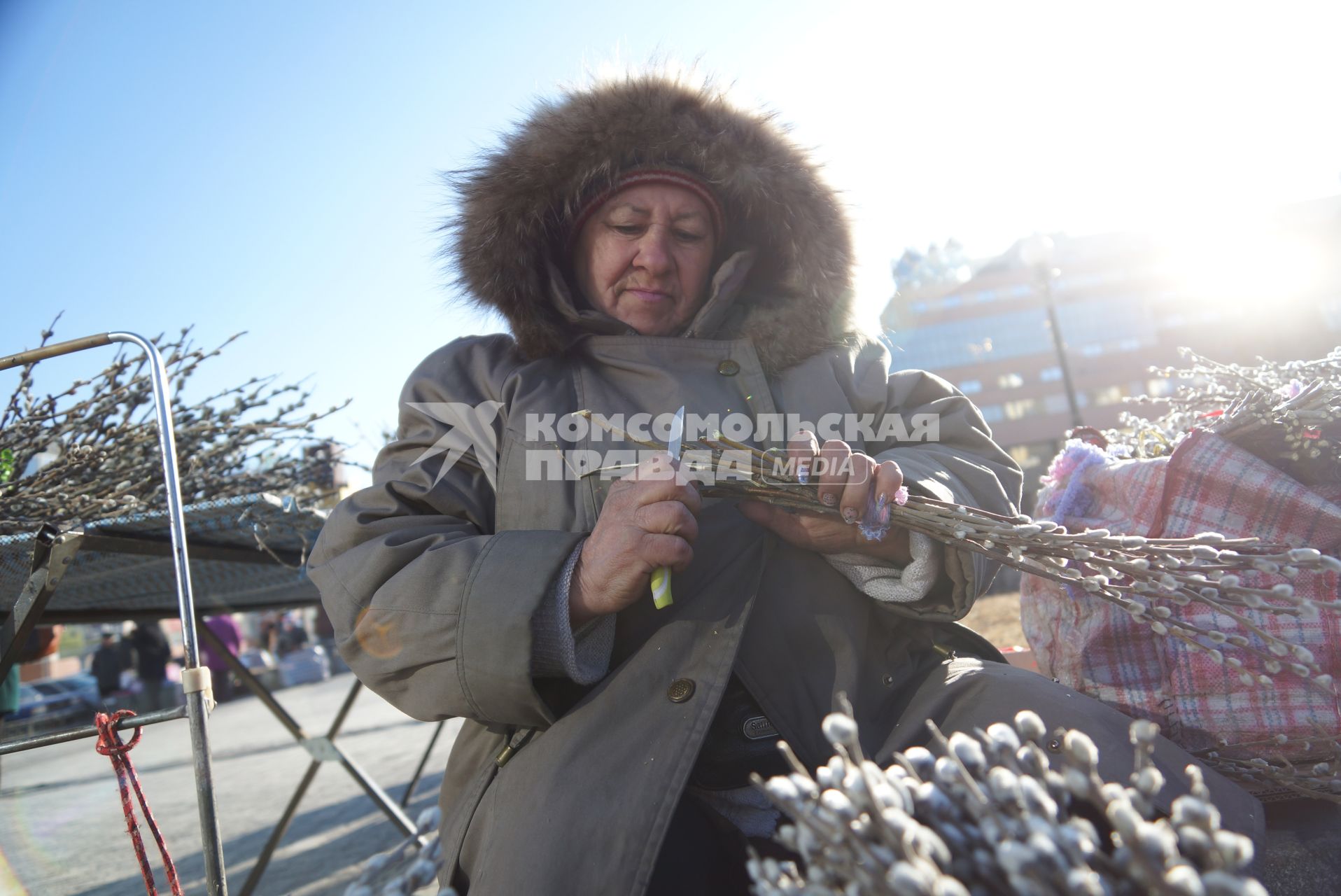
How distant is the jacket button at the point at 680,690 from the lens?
165 cm

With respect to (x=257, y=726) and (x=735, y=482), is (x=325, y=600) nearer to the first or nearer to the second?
(x=735, y=482)

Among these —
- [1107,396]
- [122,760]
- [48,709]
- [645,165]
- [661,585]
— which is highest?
[1107,396]

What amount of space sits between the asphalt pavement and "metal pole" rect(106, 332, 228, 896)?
3.36 ft

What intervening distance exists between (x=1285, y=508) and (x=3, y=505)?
133 inches

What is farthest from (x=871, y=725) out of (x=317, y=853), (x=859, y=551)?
(x=317, y=853)

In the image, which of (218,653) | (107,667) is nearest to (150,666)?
(107,667)

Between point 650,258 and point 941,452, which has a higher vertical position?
point 650,258

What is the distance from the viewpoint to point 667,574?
156cm

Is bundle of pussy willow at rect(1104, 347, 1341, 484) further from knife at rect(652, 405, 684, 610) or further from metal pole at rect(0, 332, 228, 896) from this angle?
metal pole at rect(0, 332, 228, 896)

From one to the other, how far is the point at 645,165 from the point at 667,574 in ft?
4.43

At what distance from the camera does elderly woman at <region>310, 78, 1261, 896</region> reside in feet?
5.11

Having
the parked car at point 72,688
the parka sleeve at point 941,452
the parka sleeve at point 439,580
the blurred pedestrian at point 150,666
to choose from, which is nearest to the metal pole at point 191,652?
the parka sleeve at point 439,580

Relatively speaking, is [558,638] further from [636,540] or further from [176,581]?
[176,581]

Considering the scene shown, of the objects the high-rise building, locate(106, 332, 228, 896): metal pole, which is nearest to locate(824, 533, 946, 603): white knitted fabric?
locate(106, 332, 228, 896): metal pole
